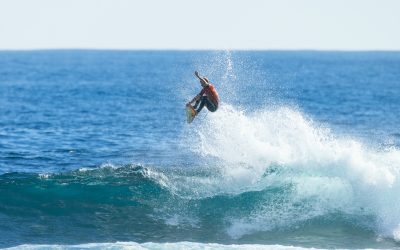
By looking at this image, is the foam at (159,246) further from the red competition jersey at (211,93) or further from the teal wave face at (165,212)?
the red competition jersey at (211,93)

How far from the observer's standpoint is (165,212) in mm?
25266

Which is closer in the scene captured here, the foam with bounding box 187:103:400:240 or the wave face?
the wave face

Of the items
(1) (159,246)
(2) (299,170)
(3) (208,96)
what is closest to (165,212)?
(1) (159,246)

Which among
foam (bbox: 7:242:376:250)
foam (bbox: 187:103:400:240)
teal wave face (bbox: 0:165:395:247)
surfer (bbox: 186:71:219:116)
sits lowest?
foam (bbox: 7:242:376:250)

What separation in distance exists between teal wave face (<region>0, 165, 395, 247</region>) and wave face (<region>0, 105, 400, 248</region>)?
39 mm

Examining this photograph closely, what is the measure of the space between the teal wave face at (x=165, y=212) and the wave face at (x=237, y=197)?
1.5 inches

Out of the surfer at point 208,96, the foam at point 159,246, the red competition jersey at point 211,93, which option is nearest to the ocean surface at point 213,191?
the foam at point 159,246

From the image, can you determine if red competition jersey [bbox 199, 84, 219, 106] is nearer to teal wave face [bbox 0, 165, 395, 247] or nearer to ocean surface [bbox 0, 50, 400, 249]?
ocean surface [bbox 0, 50, 400, 249]

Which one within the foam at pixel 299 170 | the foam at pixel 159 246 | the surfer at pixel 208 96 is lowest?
the foam at pixel 159 246

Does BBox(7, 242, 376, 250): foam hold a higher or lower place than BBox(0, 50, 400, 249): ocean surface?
lower

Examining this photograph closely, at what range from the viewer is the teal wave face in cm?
2316

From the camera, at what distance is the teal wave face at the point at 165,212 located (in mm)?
23156

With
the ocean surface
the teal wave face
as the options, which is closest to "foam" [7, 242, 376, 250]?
the ocean surface

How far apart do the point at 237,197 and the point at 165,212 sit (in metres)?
2.91
